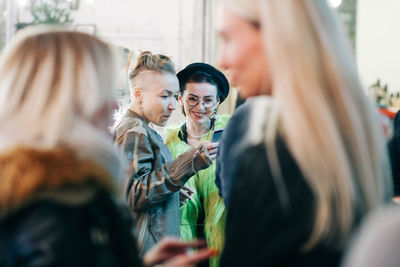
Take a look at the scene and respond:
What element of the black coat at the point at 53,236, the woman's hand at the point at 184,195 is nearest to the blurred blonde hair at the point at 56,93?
the black coat at the point at 53,236

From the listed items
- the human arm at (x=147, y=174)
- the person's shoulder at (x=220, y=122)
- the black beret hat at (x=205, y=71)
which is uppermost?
the black beret hat at (x=205, y=71)

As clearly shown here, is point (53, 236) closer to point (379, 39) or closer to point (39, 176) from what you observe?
point (39, 176)

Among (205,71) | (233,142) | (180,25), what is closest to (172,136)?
(205,71)

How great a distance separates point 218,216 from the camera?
Answer: 9.36 ft

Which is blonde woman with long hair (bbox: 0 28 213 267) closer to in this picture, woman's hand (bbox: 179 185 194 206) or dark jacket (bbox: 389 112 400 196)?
woman's hand (bbox: 179 185 194 206)

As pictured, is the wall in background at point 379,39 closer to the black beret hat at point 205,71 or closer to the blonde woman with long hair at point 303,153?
the black beret hat at point 205,71

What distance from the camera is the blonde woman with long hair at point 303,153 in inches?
40.4

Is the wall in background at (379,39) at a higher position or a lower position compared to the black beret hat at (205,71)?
higher

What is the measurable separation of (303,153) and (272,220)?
0.15m

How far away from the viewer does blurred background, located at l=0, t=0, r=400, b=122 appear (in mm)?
5449

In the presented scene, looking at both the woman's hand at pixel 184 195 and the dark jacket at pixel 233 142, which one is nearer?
the dark jacket at pixel 233 142

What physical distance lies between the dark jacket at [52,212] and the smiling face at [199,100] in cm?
207

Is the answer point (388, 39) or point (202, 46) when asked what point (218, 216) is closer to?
point (202, 46)

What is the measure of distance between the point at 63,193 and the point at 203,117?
2.19 m
